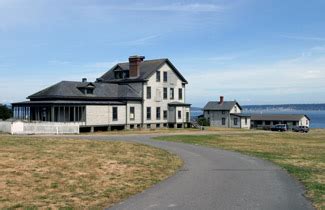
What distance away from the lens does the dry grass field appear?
1188 cm

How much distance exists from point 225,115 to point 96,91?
42342 mm

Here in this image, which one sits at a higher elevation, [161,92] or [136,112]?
[161,92]

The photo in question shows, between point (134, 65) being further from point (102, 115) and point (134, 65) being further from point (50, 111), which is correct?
point (50, 111)

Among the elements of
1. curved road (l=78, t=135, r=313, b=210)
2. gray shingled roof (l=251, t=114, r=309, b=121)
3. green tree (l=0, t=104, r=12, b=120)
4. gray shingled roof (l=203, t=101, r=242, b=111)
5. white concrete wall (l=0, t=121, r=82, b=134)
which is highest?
gray shingled roof (l=203, t=101, r=242, b=111)

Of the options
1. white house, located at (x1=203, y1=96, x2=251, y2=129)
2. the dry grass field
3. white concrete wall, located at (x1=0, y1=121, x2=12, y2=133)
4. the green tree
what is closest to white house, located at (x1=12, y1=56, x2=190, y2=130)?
white concrete wall, located at (x1=0, y1=121, x2=12, y2=133)

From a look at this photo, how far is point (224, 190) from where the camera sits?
13.2 meters

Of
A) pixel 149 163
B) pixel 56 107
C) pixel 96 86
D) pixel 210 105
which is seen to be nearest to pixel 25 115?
pixel 56 107

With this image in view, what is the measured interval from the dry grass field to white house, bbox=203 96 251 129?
224 feet

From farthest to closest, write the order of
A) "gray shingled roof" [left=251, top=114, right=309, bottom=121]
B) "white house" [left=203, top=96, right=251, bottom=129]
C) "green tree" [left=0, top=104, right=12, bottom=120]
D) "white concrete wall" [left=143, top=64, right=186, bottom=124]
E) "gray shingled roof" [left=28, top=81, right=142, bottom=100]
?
"gray shingled roof" [left=251, top=114, right=309, bottom=121] < "white house" [left=203, top=96, right=251, bottom=129] < "green tree" [left=0, top=104, right=12, bottom=120] < "white concrete wall" [left=143, top=64, right=186, bottom=124] < "gray shingled roof" [left=28, top=81, right=142, bottom=100]

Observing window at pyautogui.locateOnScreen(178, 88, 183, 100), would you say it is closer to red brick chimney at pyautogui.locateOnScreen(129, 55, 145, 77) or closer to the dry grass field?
red brick chimney at pyautogui.locateOnScreen(129, 55, 145, 77)

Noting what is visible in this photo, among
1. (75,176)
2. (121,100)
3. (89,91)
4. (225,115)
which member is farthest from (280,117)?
(75,176)

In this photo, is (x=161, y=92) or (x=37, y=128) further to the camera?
(x=161, y=92)

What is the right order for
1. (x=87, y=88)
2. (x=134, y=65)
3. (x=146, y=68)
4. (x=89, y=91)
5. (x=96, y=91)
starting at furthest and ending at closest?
1. (x=146, y=68)
2. (x=134, y=65)
3. (x=96, y=91)
4. (x=89, y=91)
5. (x=87, y=88)

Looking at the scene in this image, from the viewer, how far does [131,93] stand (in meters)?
58.0
